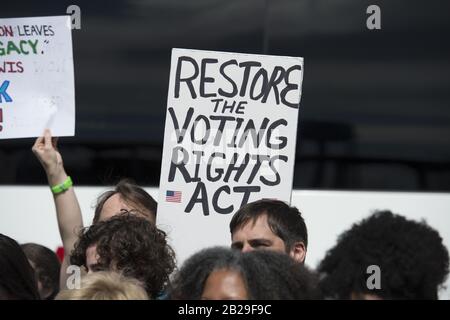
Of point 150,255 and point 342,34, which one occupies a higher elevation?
point 342,34

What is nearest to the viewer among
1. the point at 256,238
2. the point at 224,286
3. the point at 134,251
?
the point at 224,286

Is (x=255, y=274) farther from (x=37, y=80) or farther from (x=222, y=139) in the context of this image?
(x=37, y=80)

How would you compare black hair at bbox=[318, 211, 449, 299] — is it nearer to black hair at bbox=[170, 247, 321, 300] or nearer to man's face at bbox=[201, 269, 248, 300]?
black hair at bbox=[170, 247, 321, 300]

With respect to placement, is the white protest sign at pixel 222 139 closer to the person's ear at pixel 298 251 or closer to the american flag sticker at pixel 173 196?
the american flag sticker at pixel 173 196

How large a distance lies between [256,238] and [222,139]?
0.95m

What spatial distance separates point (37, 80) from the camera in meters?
5.42

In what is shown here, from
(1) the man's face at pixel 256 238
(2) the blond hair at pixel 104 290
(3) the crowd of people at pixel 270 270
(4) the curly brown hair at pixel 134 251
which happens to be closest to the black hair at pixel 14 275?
(3) the crowd of people at pixel 270 270

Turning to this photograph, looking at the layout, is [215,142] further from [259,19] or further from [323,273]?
[323,273]

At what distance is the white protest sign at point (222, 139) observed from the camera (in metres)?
5.42

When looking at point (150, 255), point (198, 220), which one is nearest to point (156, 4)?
point (198, 220)

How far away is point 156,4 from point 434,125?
5.90ft

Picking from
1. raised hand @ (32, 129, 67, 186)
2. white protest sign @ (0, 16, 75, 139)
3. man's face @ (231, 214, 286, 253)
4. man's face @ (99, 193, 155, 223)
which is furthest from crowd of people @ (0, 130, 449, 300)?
white protest sign @ (0, 16, 75, 139)

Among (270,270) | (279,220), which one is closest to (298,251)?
(279,220)

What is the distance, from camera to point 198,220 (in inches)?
215
